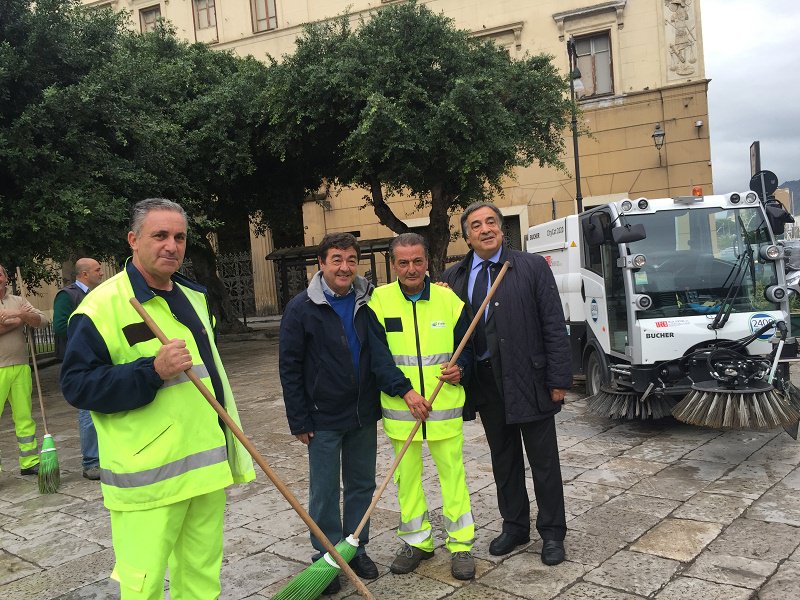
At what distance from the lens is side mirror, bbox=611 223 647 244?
5.94 m

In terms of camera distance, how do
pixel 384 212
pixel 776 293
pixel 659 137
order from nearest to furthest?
pixel 776 293 < pixel 384 212 < pixel 659 137

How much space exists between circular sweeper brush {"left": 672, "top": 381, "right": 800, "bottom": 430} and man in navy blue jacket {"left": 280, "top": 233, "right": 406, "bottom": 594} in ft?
10.1

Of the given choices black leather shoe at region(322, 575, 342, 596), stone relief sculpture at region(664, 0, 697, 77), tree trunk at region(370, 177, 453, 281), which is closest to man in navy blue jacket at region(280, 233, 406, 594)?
black leather shoe at region(322, 575, 342, 596)

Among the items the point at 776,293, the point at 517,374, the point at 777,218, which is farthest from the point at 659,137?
the point at 517,374

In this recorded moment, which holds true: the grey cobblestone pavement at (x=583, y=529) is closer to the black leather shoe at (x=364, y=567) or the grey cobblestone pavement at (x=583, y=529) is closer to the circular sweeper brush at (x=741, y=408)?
the black leather shoe at (x=364, y=567)

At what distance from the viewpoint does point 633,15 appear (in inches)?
800

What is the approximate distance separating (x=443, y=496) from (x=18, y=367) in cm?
445

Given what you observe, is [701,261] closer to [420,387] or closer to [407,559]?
[420,387]

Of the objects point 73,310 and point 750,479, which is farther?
point 73,310

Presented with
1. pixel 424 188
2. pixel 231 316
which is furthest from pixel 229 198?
pixel 424 188

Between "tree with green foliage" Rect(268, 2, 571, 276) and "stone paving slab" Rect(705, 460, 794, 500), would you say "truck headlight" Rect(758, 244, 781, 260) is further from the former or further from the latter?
"tree with green foliage" Rect(268, 2, 571, 276)

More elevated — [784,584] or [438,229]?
[438,229]

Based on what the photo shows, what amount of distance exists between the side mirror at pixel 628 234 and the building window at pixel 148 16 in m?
25.1

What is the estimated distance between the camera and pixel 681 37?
20000 mm
